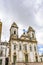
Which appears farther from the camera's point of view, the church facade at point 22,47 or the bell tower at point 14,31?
the bell tower at point 14,31

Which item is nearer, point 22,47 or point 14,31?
point 22,47

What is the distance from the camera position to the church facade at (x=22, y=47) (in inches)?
1612

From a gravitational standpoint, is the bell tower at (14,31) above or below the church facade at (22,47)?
above

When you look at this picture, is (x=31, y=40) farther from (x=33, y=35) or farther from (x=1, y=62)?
(x=1, y=62)

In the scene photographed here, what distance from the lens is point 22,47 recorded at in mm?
42844

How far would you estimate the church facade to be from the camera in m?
40.9

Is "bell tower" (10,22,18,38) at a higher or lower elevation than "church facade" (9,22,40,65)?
higher

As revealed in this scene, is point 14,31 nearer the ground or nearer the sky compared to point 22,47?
nearer the sky

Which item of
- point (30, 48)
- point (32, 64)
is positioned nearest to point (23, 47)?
point (30, 48)

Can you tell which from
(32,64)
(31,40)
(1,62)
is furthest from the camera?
(31,40)

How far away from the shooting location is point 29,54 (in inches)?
1697

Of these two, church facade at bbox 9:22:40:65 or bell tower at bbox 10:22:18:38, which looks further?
bell tower at bbox 10:22:18:38

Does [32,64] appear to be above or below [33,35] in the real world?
below

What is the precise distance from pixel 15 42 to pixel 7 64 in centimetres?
733
